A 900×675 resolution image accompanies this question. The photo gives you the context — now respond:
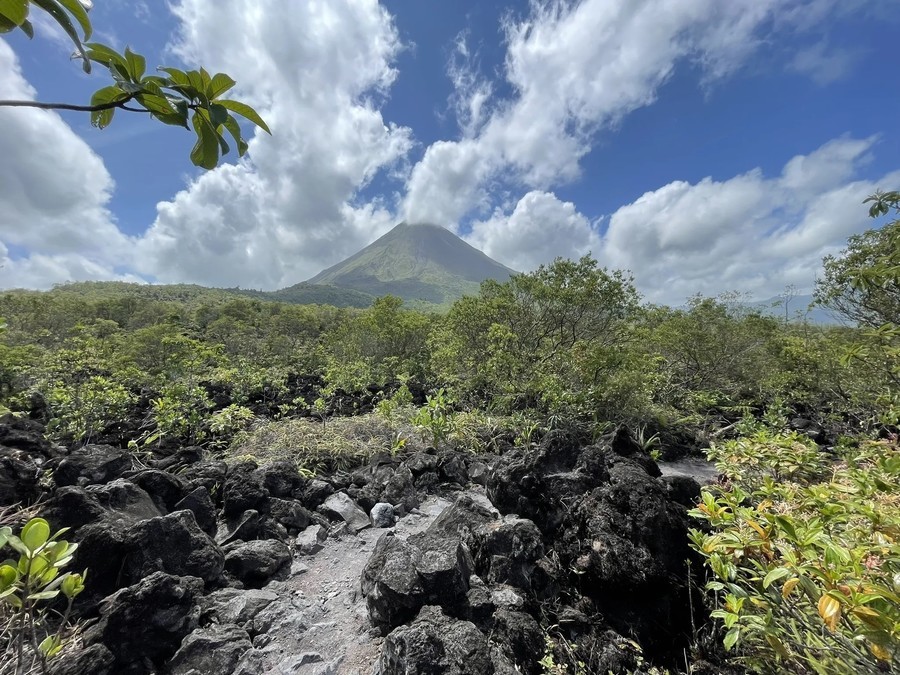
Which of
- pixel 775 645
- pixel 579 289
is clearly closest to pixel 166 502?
pixel 775 645

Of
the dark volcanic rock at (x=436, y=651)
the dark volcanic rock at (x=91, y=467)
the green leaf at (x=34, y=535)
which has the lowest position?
the dark volcanic rock at (x=436, y=651)

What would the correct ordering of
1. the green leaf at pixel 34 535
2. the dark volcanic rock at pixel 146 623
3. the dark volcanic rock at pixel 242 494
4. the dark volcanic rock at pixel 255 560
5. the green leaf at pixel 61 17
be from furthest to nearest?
the dark volcanic rock at pixel 242 494 < the dark volcanic rock at pixel 255 560 < the dark volcanic rock at pixel 146 623 < the green leaf at pixel 34 535 < the green leaf at pixel 61 17

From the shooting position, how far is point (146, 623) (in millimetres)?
2512

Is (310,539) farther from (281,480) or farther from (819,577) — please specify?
(819,577)

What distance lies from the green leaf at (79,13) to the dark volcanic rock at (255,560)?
4.10 meters

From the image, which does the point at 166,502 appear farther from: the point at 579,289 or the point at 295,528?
the point at 579,289

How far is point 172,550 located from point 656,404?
411 inches

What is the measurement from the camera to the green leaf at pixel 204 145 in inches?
45.1

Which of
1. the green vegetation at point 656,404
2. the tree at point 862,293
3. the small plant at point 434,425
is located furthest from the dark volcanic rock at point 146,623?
the tree at point 862,293

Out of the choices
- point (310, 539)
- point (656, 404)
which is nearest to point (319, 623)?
point (310, 539)

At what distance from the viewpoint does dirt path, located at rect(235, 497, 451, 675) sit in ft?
8.34

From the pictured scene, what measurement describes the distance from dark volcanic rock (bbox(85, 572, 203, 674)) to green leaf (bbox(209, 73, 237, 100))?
3282 mm

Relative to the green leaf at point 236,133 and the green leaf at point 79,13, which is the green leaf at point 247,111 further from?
the green leaf at point 79,13

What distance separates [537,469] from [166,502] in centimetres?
449
